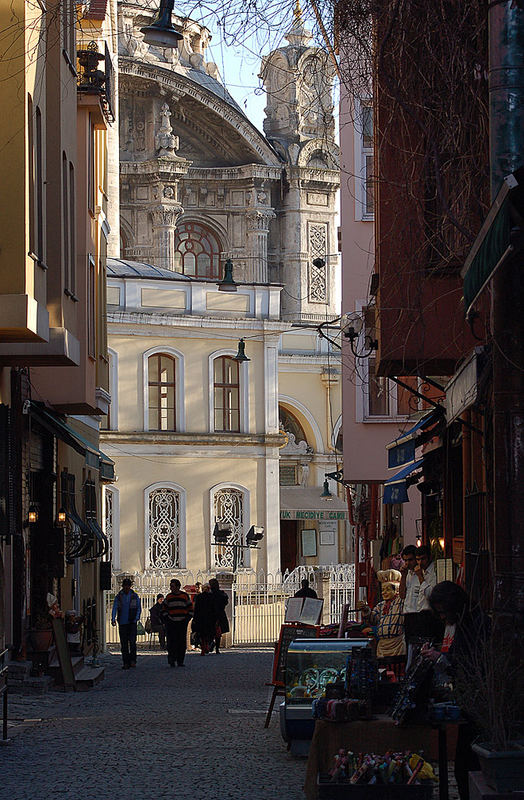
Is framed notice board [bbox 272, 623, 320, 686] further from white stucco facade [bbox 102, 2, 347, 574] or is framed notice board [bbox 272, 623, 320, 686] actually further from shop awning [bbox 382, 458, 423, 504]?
white stucco facade [bbox 102, 2, 347, 574]

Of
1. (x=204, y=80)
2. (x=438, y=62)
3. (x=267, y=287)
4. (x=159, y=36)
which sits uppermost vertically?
(x=204, y=80)

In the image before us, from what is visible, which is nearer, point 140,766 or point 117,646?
point 140,766

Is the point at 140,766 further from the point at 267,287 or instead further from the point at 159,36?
the point at 267,287

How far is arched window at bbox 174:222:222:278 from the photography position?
6053cm

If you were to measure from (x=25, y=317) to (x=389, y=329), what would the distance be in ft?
11.5

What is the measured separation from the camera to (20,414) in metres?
18.7

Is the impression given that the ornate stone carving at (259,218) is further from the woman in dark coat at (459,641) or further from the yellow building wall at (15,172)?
the woman in dark coat at (459,641)

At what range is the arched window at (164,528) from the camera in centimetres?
4128

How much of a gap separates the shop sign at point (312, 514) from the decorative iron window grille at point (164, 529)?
9718 millimetres

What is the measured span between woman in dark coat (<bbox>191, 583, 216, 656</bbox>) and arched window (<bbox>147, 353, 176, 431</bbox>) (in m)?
11.9

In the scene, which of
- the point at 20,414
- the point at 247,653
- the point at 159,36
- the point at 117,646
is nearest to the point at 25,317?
the point at 159,36

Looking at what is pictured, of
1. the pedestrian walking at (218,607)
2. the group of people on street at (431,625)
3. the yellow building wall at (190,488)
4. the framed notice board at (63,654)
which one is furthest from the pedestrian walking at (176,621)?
the yellow building wall at (190,488)

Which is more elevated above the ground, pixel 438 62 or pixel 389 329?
pixel 438 62

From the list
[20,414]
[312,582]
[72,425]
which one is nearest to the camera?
[20,414]
